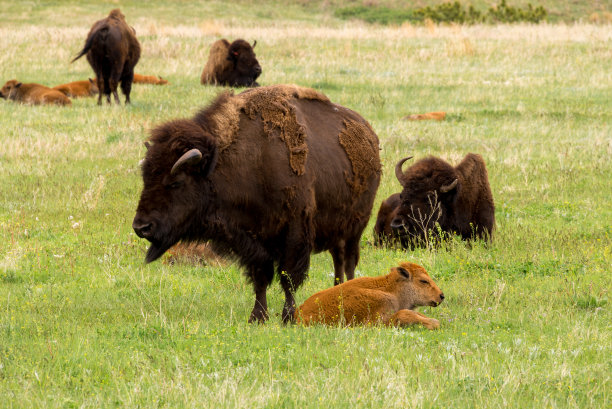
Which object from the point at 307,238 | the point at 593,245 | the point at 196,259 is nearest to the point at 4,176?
the point at 196,259

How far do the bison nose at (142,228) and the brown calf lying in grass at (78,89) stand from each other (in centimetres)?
1732

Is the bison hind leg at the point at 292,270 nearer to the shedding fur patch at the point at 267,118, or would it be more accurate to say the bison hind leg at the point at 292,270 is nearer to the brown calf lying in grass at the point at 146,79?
the shedding fur patch at the point at 267,118

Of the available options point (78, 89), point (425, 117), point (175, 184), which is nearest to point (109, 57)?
point (78, 89)

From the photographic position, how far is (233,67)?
82.8ft

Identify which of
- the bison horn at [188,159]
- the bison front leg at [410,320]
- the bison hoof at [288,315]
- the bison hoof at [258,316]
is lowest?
the bison hoof at [258,316]

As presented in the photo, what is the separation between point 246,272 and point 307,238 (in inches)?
27.5

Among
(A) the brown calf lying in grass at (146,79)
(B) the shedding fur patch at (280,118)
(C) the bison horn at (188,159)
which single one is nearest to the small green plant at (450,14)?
(A) the brown calf lying in grass at (146,79)

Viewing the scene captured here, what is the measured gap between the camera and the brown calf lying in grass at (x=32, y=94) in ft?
66.5

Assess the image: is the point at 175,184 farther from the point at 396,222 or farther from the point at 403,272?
the point at 396,222

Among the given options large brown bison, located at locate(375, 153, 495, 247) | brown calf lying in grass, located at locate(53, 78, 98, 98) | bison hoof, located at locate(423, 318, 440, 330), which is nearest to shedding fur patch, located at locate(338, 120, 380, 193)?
bison hoof, located at locate(423, 318, 440, 330)

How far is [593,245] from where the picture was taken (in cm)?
943

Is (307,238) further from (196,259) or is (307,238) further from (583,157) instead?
(583,157)

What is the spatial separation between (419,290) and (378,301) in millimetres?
422

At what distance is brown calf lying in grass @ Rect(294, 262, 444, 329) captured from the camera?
6641mm
